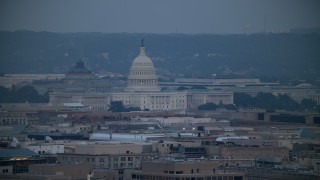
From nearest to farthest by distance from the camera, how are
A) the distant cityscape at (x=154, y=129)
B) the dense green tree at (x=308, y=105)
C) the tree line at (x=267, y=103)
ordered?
the distant cityscape at (x=154, y=129) → the dense green tree at (x=308, y=105) → the tree line at (x=267, y=103)

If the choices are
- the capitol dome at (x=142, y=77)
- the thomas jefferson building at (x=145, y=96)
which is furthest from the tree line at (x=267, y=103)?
the capitol dome at (x=142, y=77)

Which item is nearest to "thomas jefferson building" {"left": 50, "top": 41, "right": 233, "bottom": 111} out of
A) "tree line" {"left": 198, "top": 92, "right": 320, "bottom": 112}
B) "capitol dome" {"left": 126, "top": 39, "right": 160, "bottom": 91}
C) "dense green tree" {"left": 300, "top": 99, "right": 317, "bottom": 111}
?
"capitol dome" {"left": 126, "top": 39, "right": 160, "bottom": 91}

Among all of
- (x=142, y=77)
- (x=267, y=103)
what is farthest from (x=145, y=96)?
(x=267, y=103)

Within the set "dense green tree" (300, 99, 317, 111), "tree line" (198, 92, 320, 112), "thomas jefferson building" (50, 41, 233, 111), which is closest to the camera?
"dense green tree" (300, 99, 317, 111)

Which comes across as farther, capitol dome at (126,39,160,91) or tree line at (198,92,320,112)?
capitol dome at (126,39,160,91)

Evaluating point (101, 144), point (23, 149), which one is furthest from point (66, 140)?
point (23, 149)

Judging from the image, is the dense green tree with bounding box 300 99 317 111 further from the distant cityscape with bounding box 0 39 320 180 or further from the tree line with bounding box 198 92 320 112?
the distant cityscape with bounding box 0 39 320 180

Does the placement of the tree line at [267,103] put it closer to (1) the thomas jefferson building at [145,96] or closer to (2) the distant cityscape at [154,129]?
(2) the distant cityscape at [154,129]
